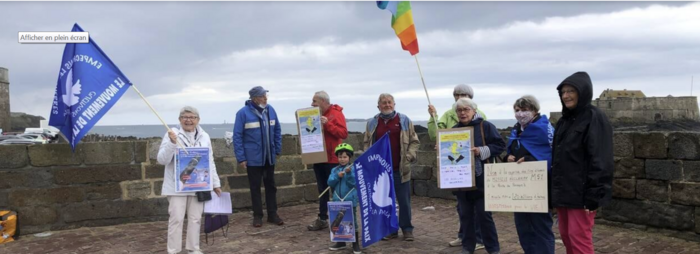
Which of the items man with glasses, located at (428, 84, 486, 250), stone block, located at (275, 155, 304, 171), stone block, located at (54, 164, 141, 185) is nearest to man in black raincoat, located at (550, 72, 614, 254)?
man with glasses, located at (428, 84, 486, 250)

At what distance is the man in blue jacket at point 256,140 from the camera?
7285mm

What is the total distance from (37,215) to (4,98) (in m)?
45.0

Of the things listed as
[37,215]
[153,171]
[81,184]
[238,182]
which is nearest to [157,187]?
[153,171]

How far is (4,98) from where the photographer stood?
43906 millimetres

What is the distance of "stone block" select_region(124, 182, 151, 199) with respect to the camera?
7.66 metres

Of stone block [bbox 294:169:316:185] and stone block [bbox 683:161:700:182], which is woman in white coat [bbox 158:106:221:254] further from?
stone block [bbox 683:161:700:182]

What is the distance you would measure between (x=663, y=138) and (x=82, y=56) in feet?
23.4

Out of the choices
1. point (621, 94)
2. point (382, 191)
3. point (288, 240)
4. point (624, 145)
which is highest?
point (621, 94)

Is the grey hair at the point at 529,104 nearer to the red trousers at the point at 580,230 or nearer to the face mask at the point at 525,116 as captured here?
the face mask at the point at 525,116

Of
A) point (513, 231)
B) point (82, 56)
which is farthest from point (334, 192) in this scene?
point (82, 56)

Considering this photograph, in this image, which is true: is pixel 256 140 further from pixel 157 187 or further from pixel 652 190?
pixel 652 190

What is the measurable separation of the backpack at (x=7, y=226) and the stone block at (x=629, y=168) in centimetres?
807

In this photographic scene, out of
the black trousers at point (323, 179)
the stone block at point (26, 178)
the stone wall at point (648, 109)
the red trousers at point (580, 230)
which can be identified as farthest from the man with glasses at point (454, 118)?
the stone wall at point (648, 109)

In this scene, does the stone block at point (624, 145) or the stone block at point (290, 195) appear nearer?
the stone block at point (624, 145)
